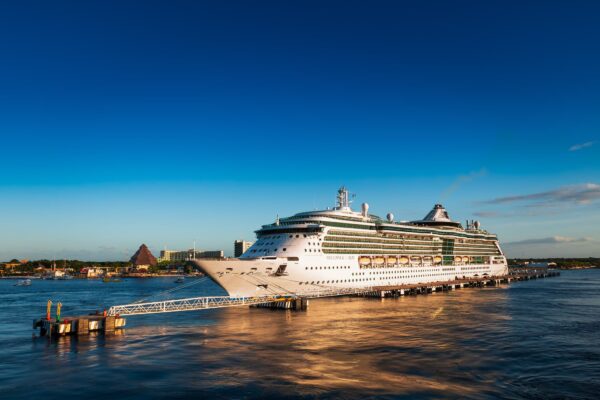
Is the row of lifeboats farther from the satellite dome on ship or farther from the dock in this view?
the satellite dome on ship

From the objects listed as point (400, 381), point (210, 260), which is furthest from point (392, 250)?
point (400, 381)

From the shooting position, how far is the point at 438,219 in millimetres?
121188

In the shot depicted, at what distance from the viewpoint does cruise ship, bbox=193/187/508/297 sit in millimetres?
62175

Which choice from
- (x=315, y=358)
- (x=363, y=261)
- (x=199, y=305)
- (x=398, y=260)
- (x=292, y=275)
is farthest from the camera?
(x=398, y=260)

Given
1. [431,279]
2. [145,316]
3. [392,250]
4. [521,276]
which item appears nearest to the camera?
[145,316]

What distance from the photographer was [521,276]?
160 m

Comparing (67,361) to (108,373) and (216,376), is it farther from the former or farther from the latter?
(216,376)

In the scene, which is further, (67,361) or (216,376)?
(67,361)

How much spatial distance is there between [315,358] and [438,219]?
9393 centimetres

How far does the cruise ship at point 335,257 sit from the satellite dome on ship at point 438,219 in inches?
246

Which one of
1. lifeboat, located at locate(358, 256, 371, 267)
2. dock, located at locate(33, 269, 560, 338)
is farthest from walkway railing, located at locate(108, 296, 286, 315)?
lifeboat, located at locate(358, 256, 371, 267)

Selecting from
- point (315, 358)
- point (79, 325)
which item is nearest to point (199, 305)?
point (79, 325)

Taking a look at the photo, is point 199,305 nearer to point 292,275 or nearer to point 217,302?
point 217,302

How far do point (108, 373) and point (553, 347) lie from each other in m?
36.9
